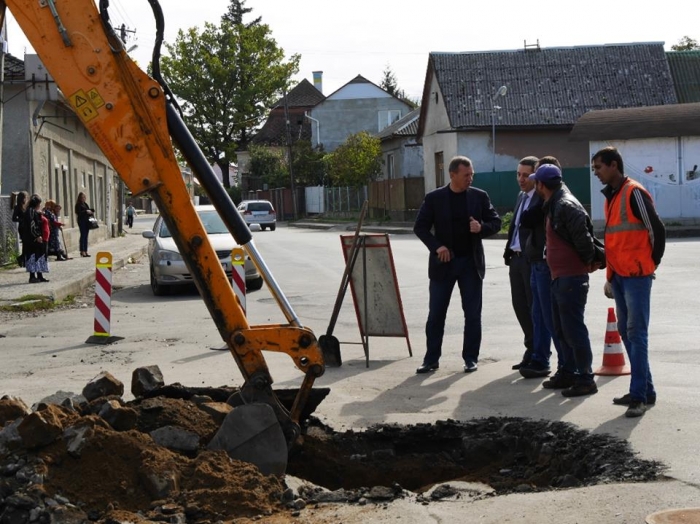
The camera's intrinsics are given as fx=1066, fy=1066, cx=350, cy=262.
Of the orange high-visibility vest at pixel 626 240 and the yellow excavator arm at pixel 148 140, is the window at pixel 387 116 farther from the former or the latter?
the yellow excavator arm at pixel 148 140

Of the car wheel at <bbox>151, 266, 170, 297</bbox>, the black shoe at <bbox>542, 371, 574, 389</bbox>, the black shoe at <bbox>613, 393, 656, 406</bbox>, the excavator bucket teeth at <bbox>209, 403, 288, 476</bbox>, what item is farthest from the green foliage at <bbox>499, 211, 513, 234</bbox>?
the excavator bucket teeth at <bbox>209, 403, 288, 476</bbox>

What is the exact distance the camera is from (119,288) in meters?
Result: 21.5

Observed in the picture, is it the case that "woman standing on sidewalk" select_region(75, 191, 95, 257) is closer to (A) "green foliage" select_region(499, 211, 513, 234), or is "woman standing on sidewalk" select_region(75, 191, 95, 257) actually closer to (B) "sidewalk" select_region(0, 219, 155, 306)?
(B) "sidewalk" select_region(0, 219, 155, 306)

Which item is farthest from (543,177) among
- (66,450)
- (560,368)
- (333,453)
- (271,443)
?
(66,450)

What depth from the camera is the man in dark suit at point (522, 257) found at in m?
9.97

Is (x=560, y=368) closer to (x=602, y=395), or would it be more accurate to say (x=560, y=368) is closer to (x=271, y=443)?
(x=602, y=395)

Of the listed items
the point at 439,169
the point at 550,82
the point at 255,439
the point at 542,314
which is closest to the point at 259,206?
the point at 439,169

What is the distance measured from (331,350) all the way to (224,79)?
252 feet

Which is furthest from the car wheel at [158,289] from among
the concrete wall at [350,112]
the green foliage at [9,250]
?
the concrete wall at [350,112]

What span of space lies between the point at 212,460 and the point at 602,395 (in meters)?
3.85

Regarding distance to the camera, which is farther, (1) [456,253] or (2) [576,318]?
(1) [456,253]

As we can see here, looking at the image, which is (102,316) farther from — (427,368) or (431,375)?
(431,375)

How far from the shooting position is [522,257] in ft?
33.0

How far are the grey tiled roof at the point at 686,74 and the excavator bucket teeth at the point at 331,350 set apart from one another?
133ft
